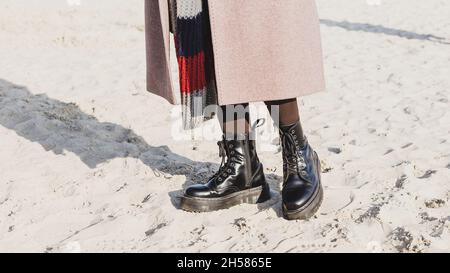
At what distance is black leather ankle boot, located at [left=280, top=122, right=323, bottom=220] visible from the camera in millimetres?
2113

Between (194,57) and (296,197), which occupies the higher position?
(194,57)

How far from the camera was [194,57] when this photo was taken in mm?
2027

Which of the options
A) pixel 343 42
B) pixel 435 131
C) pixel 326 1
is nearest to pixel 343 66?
pixel 343 42

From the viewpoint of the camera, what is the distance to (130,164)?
9.71ft

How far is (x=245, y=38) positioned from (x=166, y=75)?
375 millimetres

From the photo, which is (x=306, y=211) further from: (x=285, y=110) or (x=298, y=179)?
(x=285, y=110)

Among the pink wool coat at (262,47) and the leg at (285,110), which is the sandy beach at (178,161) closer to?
the leg at (285,110)

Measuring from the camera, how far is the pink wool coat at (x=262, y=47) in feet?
6.25

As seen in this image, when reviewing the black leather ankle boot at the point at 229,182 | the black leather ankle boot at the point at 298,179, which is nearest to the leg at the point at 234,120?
the black leather ankle boot at the point at 229,182

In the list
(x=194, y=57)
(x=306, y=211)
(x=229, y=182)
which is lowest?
(x=306, y=211)

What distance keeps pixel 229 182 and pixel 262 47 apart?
0.62m

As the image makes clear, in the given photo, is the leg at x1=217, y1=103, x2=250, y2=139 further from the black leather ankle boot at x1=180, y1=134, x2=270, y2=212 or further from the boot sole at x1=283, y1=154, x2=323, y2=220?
the boot sole at x1=283, y1=154, x2=323, y2=220

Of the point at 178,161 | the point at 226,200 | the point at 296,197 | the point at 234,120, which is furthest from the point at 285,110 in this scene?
the point at 178,161

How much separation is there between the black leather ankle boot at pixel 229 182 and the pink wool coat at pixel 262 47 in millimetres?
325
